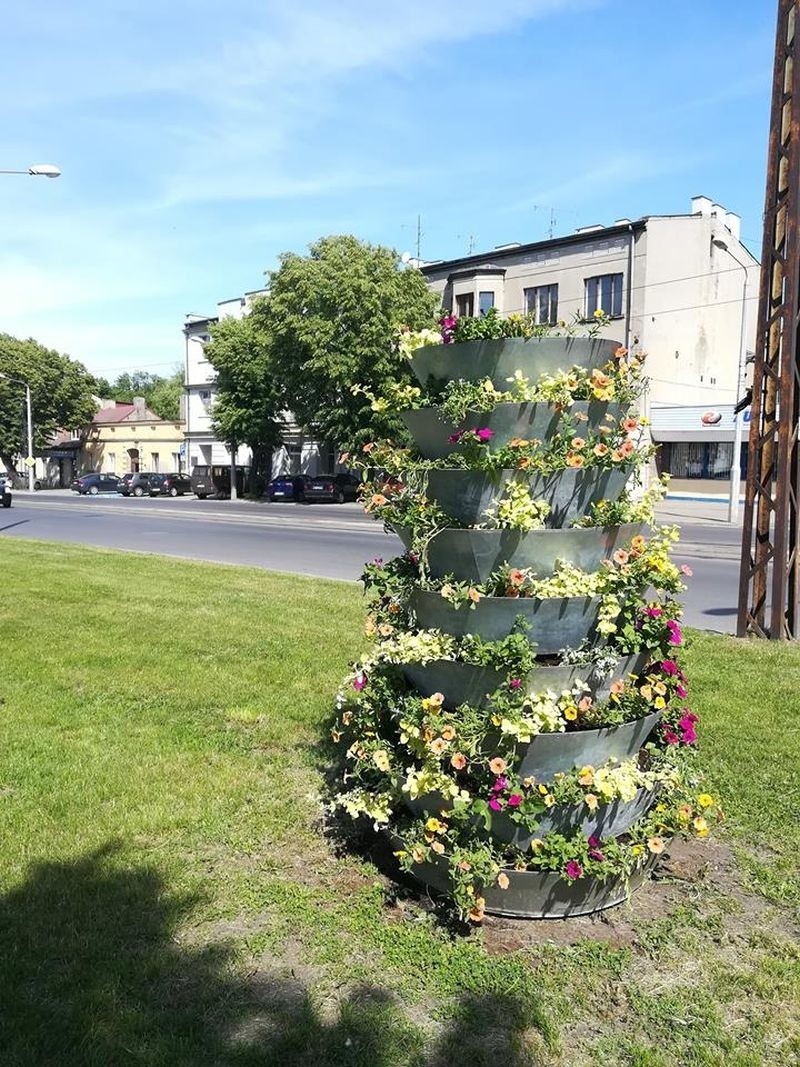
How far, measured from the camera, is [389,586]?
11.8ft

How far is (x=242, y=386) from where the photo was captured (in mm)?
42125

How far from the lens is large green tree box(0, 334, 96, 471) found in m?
59.1

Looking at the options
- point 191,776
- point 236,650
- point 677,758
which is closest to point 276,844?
point 191,776

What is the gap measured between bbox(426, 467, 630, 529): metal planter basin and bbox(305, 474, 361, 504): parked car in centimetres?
3499

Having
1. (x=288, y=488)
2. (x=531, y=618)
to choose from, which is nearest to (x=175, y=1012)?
(x=531, y=618)

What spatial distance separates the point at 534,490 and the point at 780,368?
526cm

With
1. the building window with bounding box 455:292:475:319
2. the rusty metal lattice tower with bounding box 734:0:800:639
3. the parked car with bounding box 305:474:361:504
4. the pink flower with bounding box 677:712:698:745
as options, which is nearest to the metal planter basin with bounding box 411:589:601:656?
the pink flower with bounding box 677:712:698:745

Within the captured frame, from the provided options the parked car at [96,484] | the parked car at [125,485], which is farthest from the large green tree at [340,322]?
the parked car at [96,484]

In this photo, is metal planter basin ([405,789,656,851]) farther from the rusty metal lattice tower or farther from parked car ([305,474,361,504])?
parked car ([305,474,361,504])

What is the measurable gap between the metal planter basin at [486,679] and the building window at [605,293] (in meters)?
33.0

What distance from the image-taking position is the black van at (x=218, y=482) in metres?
47.5

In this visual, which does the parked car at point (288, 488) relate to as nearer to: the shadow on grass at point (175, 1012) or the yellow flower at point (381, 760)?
the yellow flower at point (381, 760)

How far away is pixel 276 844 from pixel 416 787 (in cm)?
109

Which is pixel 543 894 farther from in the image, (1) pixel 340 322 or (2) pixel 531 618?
(1) pixel 340 322
